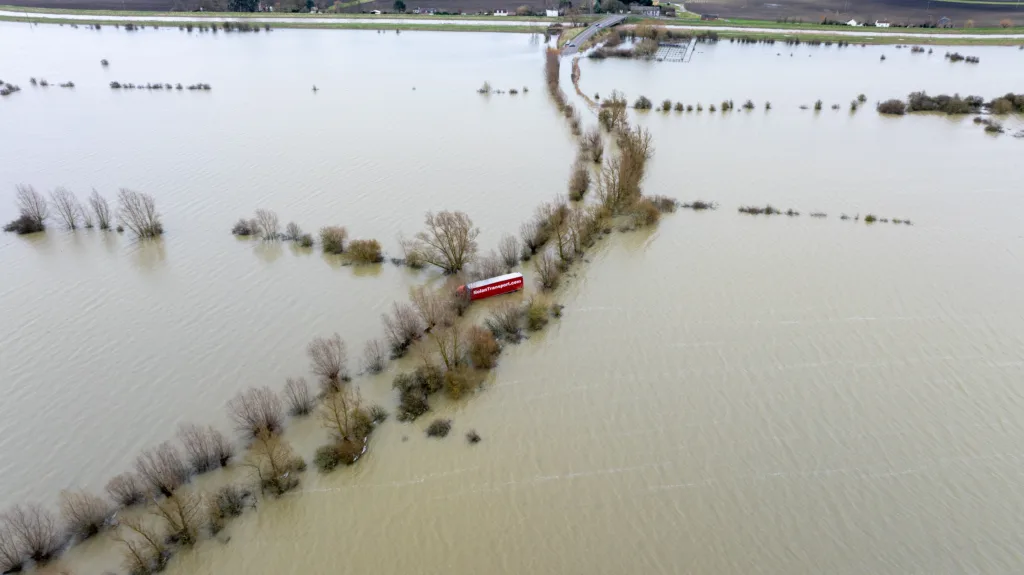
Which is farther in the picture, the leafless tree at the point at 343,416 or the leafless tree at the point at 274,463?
the leafless tree at the point at 343,416

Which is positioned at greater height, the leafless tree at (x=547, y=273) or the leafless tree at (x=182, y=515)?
the leafless tree at (x=547, y=273)

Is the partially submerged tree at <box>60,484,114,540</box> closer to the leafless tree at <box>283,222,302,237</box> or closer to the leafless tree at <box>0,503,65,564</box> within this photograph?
the leafless tree at <box>0,503,65,564</box>

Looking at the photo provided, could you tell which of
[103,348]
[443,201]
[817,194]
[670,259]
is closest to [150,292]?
[103,348]

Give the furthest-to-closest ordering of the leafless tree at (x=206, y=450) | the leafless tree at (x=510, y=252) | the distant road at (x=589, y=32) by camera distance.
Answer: the distant road at (x=589, y=32), the leafless tree at (x=510, y=252), the leafless tree at (x=206, y=450)

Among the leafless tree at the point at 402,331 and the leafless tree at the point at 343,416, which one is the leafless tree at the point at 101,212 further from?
→ the leafless tree at the point at 343,416

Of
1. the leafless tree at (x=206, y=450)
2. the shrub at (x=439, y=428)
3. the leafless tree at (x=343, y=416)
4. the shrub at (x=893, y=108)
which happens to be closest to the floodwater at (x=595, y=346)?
the shrub at (x=439, y=428)

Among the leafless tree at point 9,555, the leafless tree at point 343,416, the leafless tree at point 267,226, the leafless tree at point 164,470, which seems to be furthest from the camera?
the leafless tree at point 267,226
